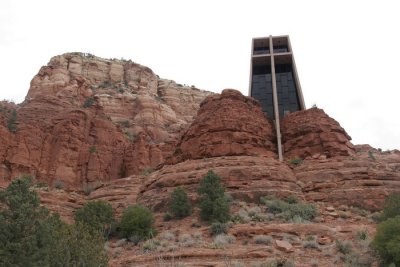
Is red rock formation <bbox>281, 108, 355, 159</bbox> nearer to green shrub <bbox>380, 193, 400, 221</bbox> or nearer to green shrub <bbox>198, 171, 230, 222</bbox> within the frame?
green shrub <bbox>198, 171, 230, 222</bbox>

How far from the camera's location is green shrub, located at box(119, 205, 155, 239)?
2532cm

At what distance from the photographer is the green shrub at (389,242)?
17.1m

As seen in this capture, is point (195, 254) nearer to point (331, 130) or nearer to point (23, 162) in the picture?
point (331, 130)

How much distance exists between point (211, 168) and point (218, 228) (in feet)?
26.6

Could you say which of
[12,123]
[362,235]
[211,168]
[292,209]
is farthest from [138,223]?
[12,123]

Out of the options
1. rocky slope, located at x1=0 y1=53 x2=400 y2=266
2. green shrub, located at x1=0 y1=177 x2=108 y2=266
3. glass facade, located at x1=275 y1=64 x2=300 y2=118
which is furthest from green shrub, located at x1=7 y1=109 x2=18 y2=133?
green shrub, located at x1=0 y1=177 x2=108 y2=266

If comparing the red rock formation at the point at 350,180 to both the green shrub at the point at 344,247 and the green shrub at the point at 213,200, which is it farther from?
the green shrub at the point at 344,247

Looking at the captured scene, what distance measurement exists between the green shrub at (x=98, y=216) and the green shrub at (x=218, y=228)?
6641mm

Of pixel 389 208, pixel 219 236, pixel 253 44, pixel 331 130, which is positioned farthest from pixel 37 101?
pixel 389 208

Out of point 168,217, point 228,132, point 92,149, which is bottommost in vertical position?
point 168,217

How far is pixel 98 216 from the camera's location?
2722 cm

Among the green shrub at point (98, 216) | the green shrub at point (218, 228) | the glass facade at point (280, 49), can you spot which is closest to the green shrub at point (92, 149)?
the glass facade at point (280, 49)

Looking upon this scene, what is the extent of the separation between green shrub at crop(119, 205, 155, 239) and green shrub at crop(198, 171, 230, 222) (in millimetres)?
2910

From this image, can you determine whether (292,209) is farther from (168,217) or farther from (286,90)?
(286,90)
